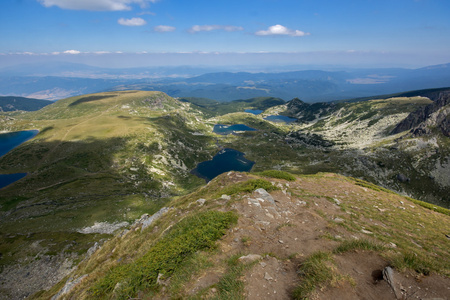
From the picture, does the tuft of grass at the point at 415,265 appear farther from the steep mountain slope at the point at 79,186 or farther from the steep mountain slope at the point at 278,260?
the steep mountain slope at the point at 79,186

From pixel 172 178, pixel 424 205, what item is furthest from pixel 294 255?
pixel 172 178

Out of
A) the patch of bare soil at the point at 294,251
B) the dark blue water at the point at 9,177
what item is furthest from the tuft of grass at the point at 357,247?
the dark blue water at the point at 9,177

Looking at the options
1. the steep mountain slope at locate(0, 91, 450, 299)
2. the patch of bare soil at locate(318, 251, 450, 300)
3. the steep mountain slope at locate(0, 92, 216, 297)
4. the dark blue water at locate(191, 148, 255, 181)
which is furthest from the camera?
the dark blue water at locate(191, 148, 255, 181)

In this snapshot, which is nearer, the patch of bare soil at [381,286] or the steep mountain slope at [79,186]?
the patch of bare soil at [381,286]

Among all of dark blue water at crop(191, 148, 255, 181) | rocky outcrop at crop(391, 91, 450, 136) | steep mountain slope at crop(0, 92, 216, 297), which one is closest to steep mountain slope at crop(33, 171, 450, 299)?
steep mountain slope at crop(0, 92, 216, 297)

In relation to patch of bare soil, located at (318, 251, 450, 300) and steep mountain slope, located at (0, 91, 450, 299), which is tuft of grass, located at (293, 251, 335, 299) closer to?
patch of bare soil, located at (318, 251, 450, 300)

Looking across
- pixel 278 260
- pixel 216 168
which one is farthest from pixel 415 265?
pixel 216 168

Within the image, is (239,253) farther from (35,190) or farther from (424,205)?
(35,190)
